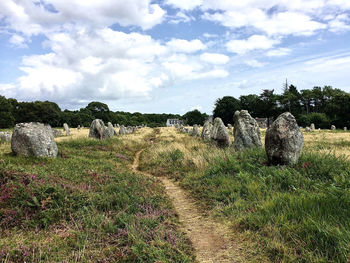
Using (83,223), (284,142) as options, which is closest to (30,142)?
(83,223)

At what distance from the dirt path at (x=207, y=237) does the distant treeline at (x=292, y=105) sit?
66.8m

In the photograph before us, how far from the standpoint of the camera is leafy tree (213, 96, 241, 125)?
8581 cm

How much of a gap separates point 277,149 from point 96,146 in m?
14.1

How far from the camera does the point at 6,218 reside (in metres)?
5.32

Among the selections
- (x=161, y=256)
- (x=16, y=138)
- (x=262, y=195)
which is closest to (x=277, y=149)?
(x=262, y=195)

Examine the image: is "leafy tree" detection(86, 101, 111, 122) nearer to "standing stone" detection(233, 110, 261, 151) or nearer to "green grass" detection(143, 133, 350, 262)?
"standing stone" detection(233, 110, 261, 151)

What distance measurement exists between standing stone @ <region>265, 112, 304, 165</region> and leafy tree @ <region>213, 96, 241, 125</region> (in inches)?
3050

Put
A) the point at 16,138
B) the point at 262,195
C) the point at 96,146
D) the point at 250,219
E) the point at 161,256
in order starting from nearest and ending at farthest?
the point at 161,256 → the point at 250,219 → the point at 262,195 → the point at 16,138 → the point at 96,146

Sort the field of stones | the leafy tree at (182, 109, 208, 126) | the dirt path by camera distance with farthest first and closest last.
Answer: the leafy tree at (182, 109, 208, 126) → the dirt path → the field of stones

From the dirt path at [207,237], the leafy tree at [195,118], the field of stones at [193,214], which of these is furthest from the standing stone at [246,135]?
the leafy tree at [195,118]

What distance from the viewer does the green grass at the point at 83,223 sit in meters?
4.17

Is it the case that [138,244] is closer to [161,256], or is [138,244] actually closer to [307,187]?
[161,256]

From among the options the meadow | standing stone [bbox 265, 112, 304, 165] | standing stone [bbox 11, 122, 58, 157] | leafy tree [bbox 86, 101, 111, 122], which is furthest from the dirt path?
leafy tree [bbox 86, 101, 111, 122]

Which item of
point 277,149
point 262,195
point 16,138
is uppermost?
point 16,138
